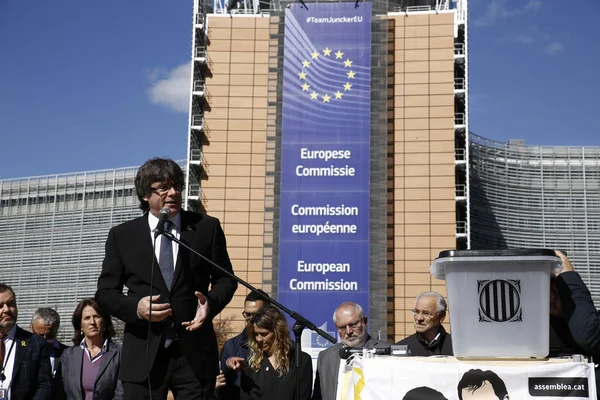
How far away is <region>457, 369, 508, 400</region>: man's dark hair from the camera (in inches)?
127

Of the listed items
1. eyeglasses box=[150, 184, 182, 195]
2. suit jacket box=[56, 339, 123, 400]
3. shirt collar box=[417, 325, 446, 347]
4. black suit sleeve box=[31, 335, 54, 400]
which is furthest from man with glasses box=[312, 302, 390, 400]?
eyeglasses box=[150, 184, 182, 195]

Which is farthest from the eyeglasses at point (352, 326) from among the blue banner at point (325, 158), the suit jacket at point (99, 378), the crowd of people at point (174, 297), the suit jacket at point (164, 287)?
the blue banner at point (325, 158)

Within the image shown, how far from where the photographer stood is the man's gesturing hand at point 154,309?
11.8 ft

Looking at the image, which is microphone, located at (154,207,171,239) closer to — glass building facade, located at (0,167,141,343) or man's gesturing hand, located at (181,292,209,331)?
man's gesturing hand, located at (181,292,209,331)

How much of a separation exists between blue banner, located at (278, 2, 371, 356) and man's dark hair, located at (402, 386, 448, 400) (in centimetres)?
3589

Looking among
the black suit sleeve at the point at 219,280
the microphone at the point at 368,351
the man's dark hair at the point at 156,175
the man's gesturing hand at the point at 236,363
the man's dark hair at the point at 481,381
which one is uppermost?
the man's dark hair at the point at 156,175

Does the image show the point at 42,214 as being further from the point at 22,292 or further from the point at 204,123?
the point at 204,123

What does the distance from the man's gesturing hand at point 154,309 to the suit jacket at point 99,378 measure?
2.27 meters

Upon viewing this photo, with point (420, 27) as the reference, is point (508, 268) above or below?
below

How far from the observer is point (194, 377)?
374 cm

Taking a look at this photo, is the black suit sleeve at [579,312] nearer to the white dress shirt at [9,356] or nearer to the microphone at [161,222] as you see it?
the microphone at [161,222]

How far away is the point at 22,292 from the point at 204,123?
27351 millimetres

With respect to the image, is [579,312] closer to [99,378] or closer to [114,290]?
[114,290]

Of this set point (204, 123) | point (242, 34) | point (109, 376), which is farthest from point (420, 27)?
point (109, 376)
